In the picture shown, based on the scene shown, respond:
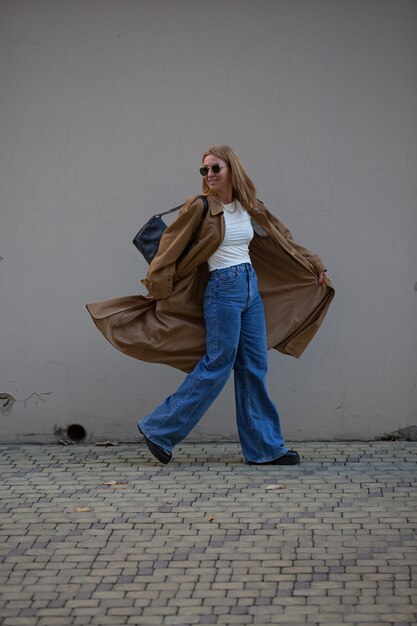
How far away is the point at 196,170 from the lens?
26.1ft

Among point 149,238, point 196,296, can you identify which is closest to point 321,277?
point 196,296

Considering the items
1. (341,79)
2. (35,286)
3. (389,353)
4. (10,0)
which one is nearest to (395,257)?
(389,353)

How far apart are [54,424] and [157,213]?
1572 mm

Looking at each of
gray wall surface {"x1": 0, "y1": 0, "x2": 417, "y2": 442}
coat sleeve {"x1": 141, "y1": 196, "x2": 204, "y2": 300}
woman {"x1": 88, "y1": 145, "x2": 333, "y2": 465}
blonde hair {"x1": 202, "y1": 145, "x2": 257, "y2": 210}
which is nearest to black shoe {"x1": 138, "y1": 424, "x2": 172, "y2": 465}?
woman {"x1": 88, "y1": 145, "x2": 333, "y2": 465}

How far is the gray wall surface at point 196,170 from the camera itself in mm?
7871

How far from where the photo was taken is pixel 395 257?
7965 mm

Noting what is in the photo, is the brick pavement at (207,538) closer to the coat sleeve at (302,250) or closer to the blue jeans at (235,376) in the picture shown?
the blue jeans at (235,376)

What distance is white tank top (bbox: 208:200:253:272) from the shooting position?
7.22 m

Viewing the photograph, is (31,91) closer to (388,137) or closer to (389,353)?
(388,137)

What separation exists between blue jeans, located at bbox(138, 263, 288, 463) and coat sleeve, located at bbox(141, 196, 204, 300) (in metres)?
0.28

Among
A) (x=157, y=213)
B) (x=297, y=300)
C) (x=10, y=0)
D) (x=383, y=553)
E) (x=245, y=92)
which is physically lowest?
(x=383, y=553)

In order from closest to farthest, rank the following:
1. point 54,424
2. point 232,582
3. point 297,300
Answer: point 232,582 < point 297,300 < point 54,424

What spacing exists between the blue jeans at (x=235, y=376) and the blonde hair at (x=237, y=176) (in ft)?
1.30

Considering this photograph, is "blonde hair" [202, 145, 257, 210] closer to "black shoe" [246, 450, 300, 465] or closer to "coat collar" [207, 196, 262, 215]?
"coat collar" [207, 196, 262, 215]
